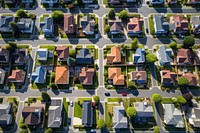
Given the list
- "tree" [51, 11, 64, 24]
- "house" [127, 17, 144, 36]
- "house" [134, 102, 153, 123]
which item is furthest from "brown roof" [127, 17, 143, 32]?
"house" [134, 102, 153, 123]

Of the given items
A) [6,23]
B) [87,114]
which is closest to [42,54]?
[6,23]

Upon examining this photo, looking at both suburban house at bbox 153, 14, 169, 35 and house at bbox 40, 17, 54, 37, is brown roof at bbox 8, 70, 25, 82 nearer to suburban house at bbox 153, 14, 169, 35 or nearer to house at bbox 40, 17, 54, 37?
house at bbox 40, 17, 54, 37

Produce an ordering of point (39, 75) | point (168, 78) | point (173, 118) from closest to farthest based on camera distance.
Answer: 1. point (173, 118)
2. point (168, 78)
3. point (39, 75)

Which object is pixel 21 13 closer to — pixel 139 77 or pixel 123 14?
pixel 123 14

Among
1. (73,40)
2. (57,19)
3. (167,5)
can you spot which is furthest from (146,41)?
(57,19)

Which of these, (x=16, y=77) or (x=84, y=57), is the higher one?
(x=84, y=57)

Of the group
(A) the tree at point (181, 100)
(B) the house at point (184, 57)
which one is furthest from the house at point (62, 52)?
(A) the tree at point (181, 100)

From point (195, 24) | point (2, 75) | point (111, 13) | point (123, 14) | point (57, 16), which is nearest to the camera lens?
point (2, 75)
